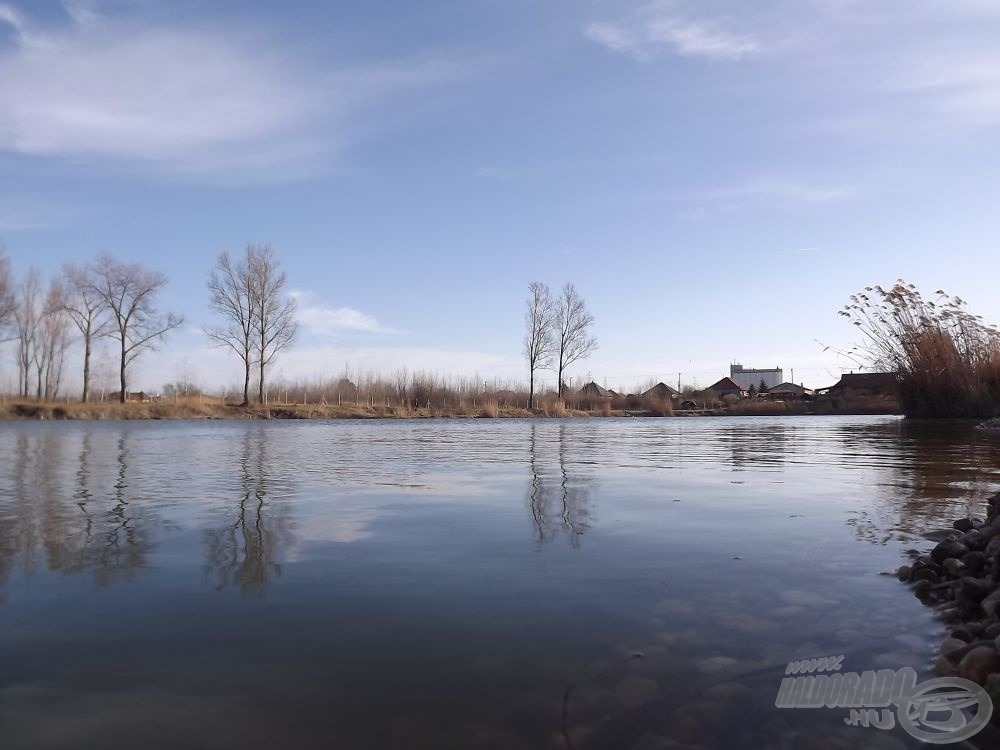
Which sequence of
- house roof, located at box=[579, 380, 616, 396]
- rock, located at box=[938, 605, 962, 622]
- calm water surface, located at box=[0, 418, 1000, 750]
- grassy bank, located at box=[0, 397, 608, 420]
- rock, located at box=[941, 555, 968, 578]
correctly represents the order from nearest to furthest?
calm water surface, located at box=[0, 418, 1000, 750], rock, located at box=[938, 605, 962, 622], rock, located at box=[941, 555, 968, 578], grassy bank, located at box=[0, 397, 608, 420], house roof, located at box=[579, 380, 616, 396]

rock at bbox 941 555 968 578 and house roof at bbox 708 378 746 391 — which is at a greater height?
house roof at bbox 708 378 746 391

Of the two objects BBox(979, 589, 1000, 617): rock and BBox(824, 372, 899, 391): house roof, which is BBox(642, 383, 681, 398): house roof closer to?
BBox(824, 372, 899, 391): house roof

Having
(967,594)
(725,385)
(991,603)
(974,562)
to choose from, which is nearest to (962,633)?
(991,603)

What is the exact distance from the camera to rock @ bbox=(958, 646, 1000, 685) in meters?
2.48

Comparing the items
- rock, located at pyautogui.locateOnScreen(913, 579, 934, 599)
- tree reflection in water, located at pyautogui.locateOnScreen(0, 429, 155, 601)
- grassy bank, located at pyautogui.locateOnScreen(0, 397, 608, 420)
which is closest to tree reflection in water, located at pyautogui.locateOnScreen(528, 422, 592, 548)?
rock, located at pyautogui.locateOnScreen(913, 579, 934, 599)

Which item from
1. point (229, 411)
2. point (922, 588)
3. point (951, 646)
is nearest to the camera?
point (951, 646)

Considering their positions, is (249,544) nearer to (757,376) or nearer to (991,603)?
(991,603)

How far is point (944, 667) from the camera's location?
8.63 feet

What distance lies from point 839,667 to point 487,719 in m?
1.38

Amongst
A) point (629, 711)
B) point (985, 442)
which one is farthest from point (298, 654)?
point (985, 442)

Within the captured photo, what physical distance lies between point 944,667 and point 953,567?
1322 mm

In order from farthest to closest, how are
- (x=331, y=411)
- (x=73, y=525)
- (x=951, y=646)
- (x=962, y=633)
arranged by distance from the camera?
(x=331, y=411)
(x=73, y=525)
(x=962, y=633)
(x=951, y=646)

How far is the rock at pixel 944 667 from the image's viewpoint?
102 inches

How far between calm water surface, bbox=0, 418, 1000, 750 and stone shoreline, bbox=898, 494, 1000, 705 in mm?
132
